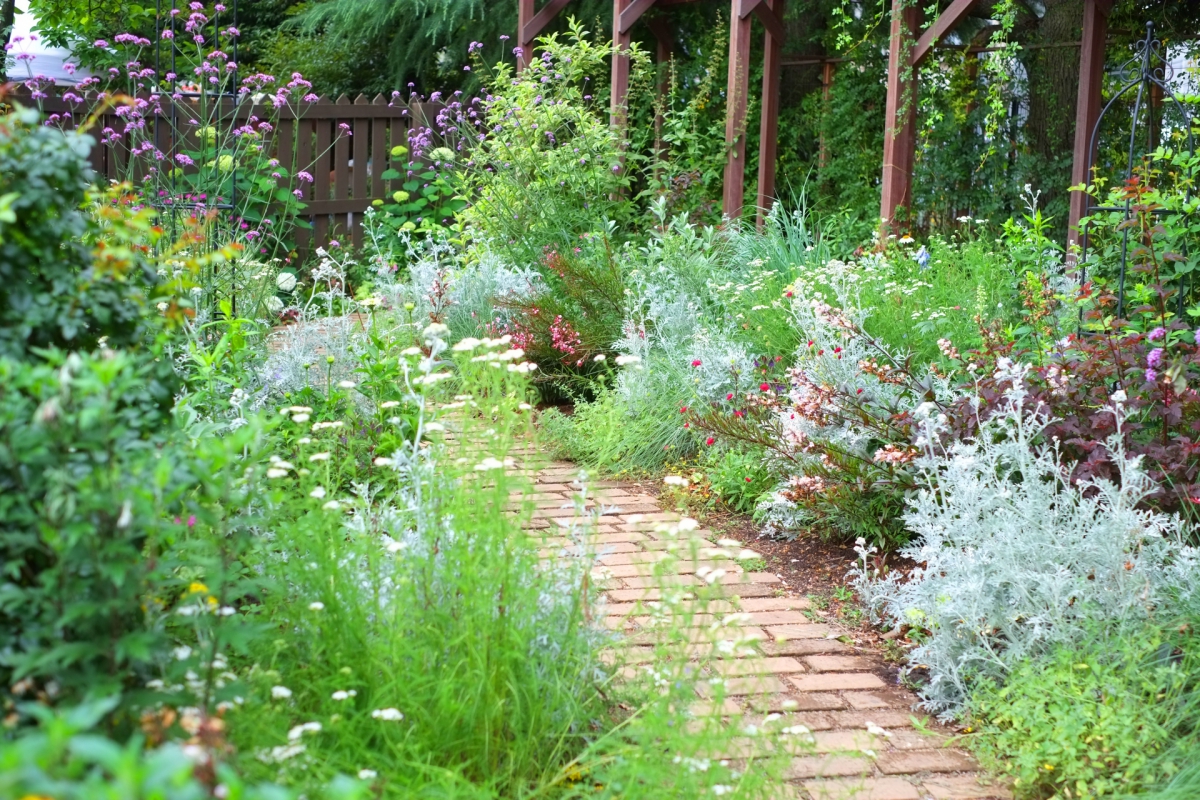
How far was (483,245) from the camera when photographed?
7.85 meters

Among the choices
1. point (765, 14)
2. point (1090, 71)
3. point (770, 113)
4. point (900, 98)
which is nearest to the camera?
point (1090, 71)

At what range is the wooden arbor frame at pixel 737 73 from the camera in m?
7.97

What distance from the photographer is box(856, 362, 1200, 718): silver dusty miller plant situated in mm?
2898

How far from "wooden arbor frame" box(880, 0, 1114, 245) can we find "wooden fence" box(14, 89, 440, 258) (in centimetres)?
421

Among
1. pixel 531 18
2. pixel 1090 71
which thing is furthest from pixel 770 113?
pixel 1090 71

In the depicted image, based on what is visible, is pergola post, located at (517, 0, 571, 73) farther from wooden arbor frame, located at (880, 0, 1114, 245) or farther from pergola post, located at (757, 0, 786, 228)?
wooden arbor frame, located at (880, 0, 1114, 245)

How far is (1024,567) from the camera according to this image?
3.04 meters

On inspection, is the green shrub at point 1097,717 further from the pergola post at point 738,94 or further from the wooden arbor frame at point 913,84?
the pergola post at point 738,94

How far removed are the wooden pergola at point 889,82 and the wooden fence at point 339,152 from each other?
153 cm

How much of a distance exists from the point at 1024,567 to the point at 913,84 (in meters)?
4.85

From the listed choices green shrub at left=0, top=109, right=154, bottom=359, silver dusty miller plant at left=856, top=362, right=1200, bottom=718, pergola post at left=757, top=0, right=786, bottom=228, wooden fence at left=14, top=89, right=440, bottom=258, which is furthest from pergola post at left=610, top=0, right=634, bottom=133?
green shrub at left=0, top=109, right=154, bottom=359

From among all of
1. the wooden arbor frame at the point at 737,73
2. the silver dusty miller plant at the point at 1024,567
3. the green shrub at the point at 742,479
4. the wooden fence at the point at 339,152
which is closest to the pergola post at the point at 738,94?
the wooden arbor frame at the point at 737,73

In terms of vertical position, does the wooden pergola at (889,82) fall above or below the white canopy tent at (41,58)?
below

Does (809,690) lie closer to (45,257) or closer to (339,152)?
(45,257)
